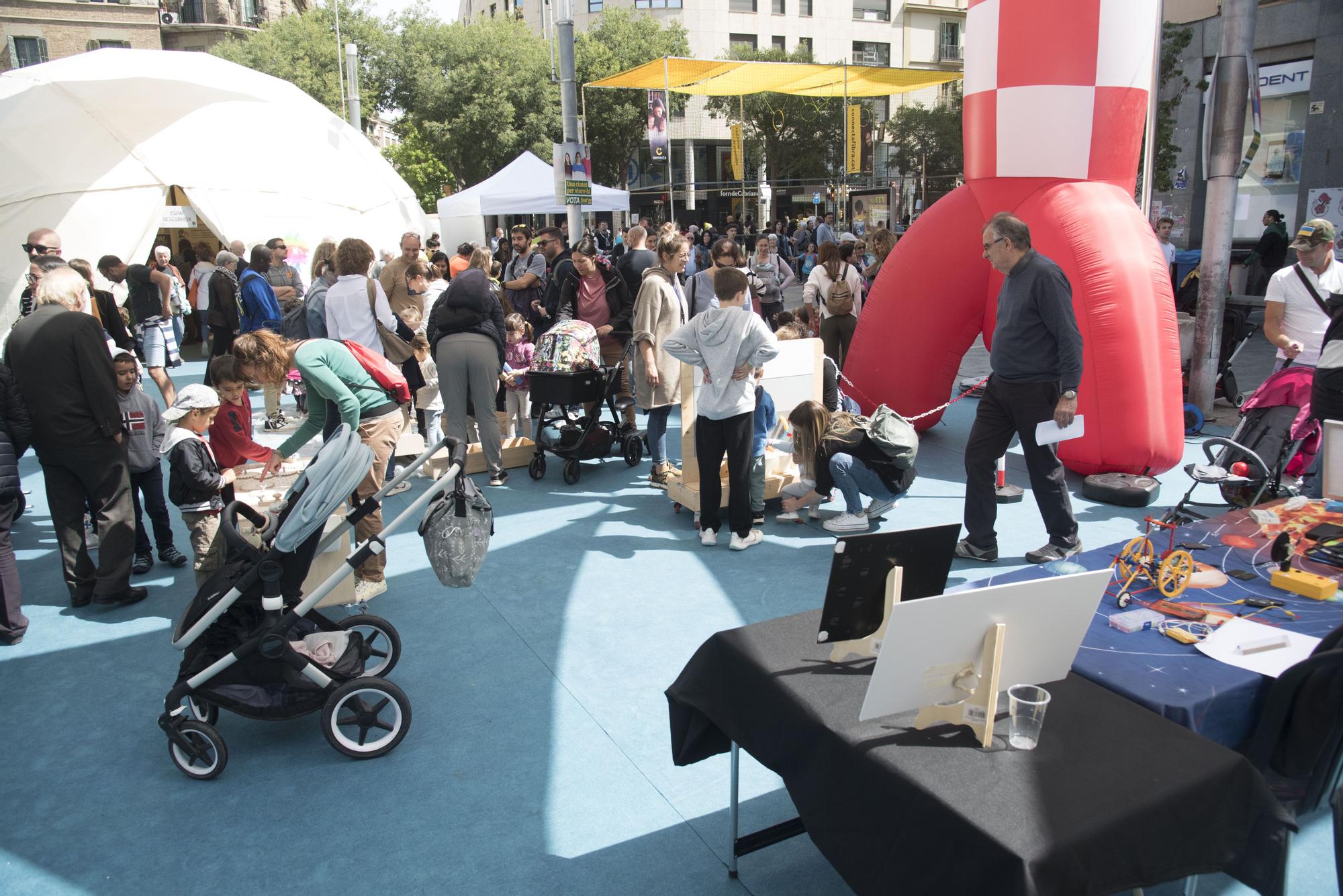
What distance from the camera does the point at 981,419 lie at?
5461 mm

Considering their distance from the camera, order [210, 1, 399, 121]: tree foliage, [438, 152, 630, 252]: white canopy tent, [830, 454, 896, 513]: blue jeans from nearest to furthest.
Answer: [830, 454, 896, 513]: blue jeans
[438, 152, 630, 252]: white canopy tent
[210, 1, 399, 121]: tree foliage

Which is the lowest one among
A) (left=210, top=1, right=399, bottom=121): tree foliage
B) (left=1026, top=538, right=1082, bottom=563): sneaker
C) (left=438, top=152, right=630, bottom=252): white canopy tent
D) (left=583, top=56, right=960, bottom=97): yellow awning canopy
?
(left=1026, top=538, right=1082, bottom=563): sneaker

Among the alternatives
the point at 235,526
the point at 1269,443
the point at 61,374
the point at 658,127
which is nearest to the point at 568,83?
the point at 658,127

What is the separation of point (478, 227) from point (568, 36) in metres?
13.0

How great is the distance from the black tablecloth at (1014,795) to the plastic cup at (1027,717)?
3 centimetres

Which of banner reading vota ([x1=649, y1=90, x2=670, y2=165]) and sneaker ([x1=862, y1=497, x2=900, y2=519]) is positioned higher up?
banner reading vota ([x1=649, y1=90, x2=670, y2=165])

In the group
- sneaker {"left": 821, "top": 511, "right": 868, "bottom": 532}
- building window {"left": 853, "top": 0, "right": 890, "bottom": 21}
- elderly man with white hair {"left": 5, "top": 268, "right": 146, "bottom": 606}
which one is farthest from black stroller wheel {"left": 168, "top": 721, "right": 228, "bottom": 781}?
building window {"left": 853, "top": 0, "right": 890, "bottom": 21}

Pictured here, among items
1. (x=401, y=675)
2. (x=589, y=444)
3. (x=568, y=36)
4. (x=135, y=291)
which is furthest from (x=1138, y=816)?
(x=135, y=291)

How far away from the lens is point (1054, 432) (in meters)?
5.05

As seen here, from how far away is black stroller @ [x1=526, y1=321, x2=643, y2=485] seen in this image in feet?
24.4

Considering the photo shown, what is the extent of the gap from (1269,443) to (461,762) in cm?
521

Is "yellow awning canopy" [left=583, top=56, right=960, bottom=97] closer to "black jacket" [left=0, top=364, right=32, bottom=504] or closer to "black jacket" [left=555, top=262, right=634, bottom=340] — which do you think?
"black jacket" [left=555, top=262, right=634, bottom=340]

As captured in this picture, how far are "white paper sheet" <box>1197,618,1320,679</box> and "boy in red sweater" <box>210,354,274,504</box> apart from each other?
460 cm

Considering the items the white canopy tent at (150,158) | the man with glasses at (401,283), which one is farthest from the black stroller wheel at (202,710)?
the white canopy tent at (150,158)
